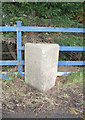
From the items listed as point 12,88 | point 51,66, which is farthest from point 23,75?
point 51,66

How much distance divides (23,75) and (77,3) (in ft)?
7.32

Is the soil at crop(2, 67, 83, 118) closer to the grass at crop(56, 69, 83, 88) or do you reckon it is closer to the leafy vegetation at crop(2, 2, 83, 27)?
the grass at crop(56, 69, 83, 88)

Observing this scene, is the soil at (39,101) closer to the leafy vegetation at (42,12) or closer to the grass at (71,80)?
the grass at (71,80)

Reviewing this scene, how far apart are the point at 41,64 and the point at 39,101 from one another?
716 millimetres

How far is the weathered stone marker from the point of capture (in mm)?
2227

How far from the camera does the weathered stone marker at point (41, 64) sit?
223 centimetres

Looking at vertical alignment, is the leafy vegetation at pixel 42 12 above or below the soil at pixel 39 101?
above

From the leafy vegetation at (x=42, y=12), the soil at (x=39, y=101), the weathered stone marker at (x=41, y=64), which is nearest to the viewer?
A: the soil at (x=39, y=101)

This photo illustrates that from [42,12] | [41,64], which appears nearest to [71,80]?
[41,64]

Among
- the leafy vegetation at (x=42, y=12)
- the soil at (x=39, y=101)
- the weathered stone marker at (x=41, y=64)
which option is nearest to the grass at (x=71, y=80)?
the soil at (x=39, y=101)

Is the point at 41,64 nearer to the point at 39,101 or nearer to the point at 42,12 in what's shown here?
the point at 39,101

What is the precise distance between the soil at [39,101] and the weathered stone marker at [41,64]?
7.7 inches

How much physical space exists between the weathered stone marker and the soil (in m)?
0.20

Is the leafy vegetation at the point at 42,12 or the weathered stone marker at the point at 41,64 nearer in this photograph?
the weathered stone marker at the point at 41,64
